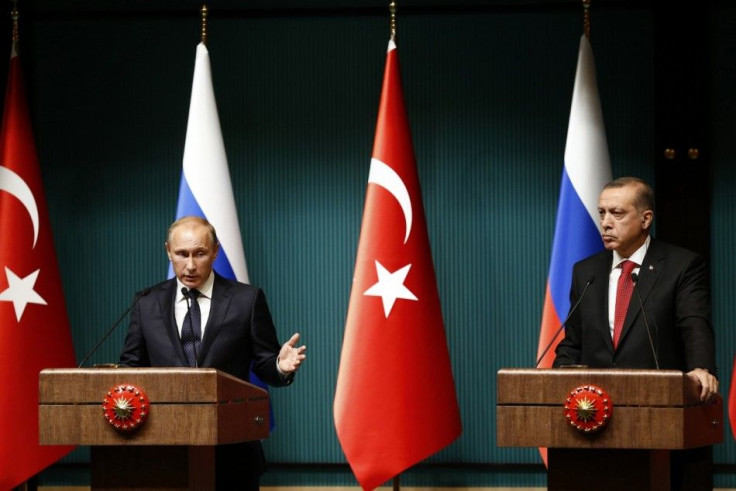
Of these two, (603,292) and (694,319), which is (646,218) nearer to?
(603,292)

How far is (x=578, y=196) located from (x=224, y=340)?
6.43 ft

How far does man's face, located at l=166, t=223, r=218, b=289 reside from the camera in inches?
143

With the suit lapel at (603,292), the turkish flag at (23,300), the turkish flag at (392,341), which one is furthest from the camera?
the turkish flag at (23,300)

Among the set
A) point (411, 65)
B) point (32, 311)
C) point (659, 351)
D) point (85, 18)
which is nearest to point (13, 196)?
point (32, 311)

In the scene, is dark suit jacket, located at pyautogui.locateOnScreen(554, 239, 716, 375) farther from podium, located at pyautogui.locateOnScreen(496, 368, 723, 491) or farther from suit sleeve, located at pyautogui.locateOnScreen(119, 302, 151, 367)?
suit sleeve, located at pyautogui.locateOnScreen(119, 302, 151, 367)

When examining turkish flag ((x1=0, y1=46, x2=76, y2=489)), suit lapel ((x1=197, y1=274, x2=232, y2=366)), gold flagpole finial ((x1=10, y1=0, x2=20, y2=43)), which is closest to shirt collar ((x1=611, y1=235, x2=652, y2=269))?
suit lapel ((x1=197, y1=274, x2=232, y2=366))

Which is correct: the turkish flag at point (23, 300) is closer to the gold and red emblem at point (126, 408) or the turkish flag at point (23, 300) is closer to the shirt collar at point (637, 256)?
the gold and red emblem at point (126, 408)

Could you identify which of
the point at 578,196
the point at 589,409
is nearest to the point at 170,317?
the point at 589,409

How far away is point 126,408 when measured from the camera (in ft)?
9.61

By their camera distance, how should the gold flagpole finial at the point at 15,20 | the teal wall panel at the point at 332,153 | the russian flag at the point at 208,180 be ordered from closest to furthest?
the russian flag at the point at 208,180 < the gold flagpole finial at the point at 15,20 < the teal wall panel at the point at 332,153

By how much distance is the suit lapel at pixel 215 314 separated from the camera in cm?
359

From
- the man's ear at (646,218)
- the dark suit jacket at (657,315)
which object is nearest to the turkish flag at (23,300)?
the dark suit jacket at (657,315)

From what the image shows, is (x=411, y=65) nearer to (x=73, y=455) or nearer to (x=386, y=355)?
(x=386, y=355)

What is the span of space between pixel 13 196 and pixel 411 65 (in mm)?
2062
